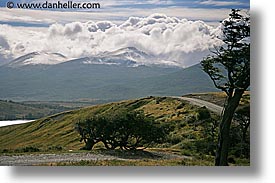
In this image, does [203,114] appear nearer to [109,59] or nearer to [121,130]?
[121,130]

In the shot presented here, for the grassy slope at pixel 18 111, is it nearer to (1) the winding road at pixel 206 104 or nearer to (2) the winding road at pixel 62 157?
(2) the winding road at pixel 62 157

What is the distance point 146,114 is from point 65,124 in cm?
135

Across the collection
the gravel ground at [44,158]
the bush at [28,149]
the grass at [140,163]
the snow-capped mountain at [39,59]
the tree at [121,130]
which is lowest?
the grass at [140,163]

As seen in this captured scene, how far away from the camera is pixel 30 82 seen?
1091 centimetres

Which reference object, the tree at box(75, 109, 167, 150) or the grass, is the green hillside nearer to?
the tree at box(75, 109, 167, 150)

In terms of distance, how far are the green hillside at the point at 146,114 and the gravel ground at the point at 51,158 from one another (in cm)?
13

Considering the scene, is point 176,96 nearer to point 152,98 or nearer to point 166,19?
point 152,98

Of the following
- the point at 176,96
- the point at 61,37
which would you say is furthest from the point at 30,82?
the point at 176,96

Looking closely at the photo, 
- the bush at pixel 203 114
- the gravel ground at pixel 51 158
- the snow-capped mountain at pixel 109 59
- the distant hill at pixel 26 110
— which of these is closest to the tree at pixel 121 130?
the gravel ground at pixel 51 158

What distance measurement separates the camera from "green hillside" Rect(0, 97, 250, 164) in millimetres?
10656

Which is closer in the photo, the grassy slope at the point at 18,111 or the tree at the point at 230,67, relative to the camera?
the tree at the point at 230,67

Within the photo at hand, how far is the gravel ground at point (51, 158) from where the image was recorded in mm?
10422

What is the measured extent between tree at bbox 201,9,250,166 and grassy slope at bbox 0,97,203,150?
590 millimetres

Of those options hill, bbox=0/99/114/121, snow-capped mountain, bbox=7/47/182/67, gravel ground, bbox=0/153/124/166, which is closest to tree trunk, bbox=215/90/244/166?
snow-capped mountain, bbox=7/47/182/67
